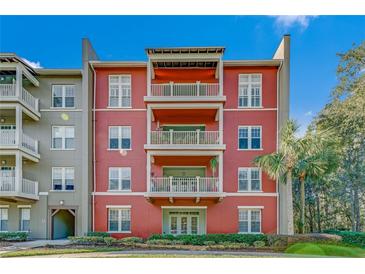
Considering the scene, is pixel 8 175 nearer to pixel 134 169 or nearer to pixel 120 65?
pixel 134 169

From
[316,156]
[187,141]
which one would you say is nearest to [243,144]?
[187,141]

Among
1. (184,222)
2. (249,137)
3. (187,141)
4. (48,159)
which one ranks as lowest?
(184,222)

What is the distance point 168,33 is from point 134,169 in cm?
636

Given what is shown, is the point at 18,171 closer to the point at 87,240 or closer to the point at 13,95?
the point at 13,95

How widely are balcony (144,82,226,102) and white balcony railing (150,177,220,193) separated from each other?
3.33 meters

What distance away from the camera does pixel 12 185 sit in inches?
544

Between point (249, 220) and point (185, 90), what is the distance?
249 inches

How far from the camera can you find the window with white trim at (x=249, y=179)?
596 inches

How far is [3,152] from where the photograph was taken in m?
14.1

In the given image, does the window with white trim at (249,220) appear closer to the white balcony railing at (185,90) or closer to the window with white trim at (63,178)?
the white balcony railing at (185,90)

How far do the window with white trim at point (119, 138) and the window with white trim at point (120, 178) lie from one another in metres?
1.04

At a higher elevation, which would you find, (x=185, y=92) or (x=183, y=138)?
(x=185, y=92)

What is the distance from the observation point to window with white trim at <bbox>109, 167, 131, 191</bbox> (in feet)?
50.1

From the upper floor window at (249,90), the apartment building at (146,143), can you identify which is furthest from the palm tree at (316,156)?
the upper floor window at (249,90)
